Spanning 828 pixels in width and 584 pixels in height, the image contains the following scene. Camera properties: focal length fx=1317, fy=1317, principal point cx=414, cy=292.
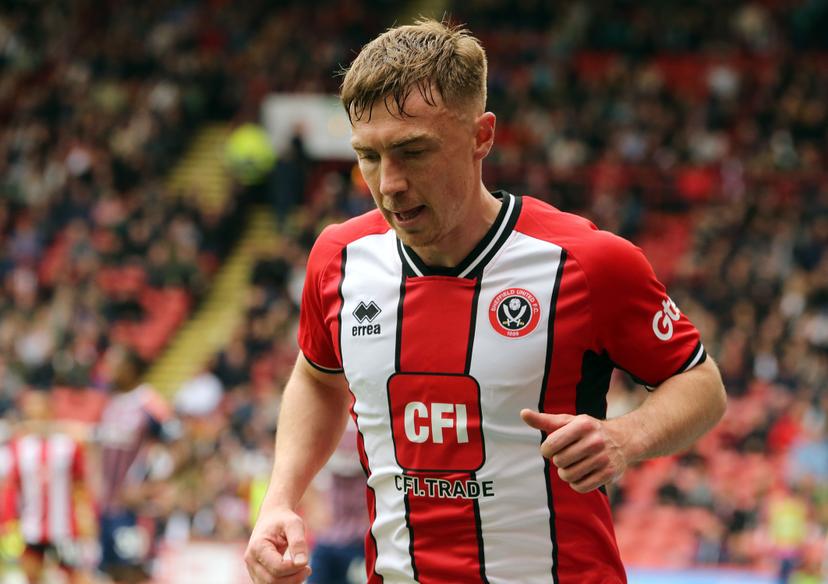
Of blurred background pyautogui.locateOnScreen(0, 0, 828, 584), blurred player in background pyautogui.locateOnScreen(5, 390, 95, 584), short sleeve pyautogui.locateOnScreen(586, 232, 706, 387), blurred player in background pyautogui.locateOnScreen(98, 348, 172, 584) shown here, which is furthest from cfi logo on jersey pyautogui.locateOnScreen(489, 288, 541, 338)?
blurred player in background pyautogui.locateOnScreen(98, 348, 172, 584)

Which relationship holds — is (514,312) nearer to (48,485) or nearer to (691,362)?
(691,362)

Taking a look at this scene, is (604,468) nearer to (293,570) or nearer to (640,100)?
(293,570)

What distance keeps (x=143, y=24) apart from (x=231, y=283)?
238 inches

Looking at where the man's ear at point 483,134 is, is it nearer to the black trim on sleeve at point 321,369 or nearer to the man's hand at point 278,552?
the black trim on sleeve at point 321,369

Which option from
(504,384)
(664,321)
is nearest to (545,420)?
(504,384)

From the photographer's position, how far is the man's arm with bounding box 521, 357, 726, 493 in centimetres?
259

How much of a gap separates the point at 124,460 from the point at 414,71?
837 cm

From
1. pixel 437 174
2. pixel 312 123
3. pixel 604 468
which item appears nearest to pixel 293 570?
pixel 604 468

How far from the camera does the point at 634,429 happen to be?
2797 millimetres

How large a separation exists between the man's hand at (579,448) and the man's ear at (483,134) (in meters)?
0.70

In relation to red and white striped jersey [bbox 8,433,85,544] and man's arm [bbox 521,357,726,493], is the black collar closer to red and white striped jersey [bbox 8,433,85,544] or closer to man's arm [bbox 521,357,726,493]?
man's arm [bbox 521,357,726,493]

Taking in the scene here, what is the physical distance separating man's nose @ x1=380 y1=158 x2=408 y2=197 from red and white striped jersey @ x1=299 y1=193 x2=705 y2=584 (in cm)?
34

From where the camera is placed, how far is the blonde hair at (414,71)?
9.42 ft

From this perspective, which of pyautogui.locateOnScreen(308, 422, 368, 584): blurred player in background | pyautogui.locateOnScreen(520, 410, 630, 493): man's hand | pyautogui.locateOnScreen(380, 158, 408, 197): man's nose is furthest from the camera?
pyautogui.locateOnScreen(308, 422, 368, 584): blurred player in background
